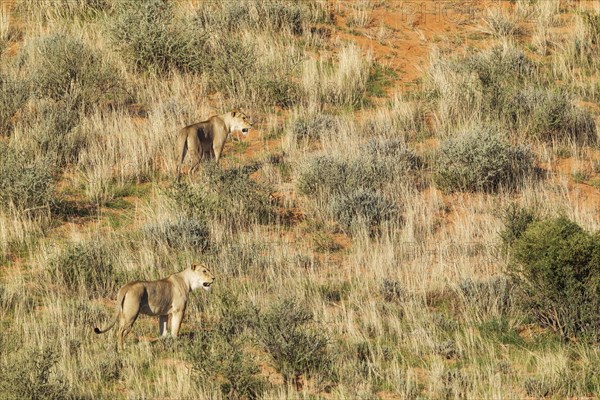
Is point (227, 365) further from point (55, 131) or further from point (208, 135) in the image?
point (55, 131)

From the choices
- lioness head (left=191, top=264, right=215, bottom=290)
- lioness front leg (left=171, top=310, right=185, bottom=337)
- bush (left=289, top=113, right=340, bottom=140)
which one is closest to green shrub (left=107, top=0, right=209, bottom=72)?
bush (left=289, top=113, right=340, bottom=140)

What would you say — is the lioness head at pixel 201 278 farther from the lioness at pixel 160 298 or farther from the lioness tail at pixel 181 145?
the lioness tail at pixel 181 145

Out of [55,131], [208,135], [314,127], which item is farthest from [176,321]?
[314,127]

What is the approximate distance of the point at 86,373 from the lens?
38.7 ft

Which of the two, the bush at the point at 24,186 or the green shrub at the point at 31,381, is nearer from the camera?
the green shrub at the point at 31,381

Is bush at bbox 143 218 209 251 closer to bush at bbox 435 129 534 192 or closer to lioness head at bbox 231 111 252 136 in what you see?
lioness head at bbox 231 111 252 136

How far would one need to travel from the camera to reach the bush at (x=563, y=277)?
13.4 metres

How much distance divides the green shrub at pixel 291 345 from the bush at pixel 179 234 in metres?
3.12

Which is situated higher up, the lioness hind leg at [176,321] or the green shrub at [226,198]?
the lioness hind leg at [176,321]

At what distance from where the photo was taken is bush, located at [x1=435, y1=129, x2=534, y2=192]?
59.5ft

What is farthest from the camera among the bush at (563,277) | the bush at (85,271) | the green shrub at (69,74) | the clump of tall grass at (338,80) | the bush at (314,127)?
the clump of tall grass at (338,80)

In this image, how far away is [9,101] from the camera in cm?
1920

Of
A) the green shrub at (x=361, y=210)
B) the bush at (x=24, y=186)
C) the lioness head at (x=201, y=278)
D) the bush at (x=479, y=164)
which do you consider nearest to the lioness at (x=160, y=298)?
the lioness head at (x=201, y=278)

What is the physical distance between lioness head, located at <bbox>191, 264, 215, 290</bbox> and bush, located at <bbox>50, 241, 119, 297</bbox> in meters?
1.66
